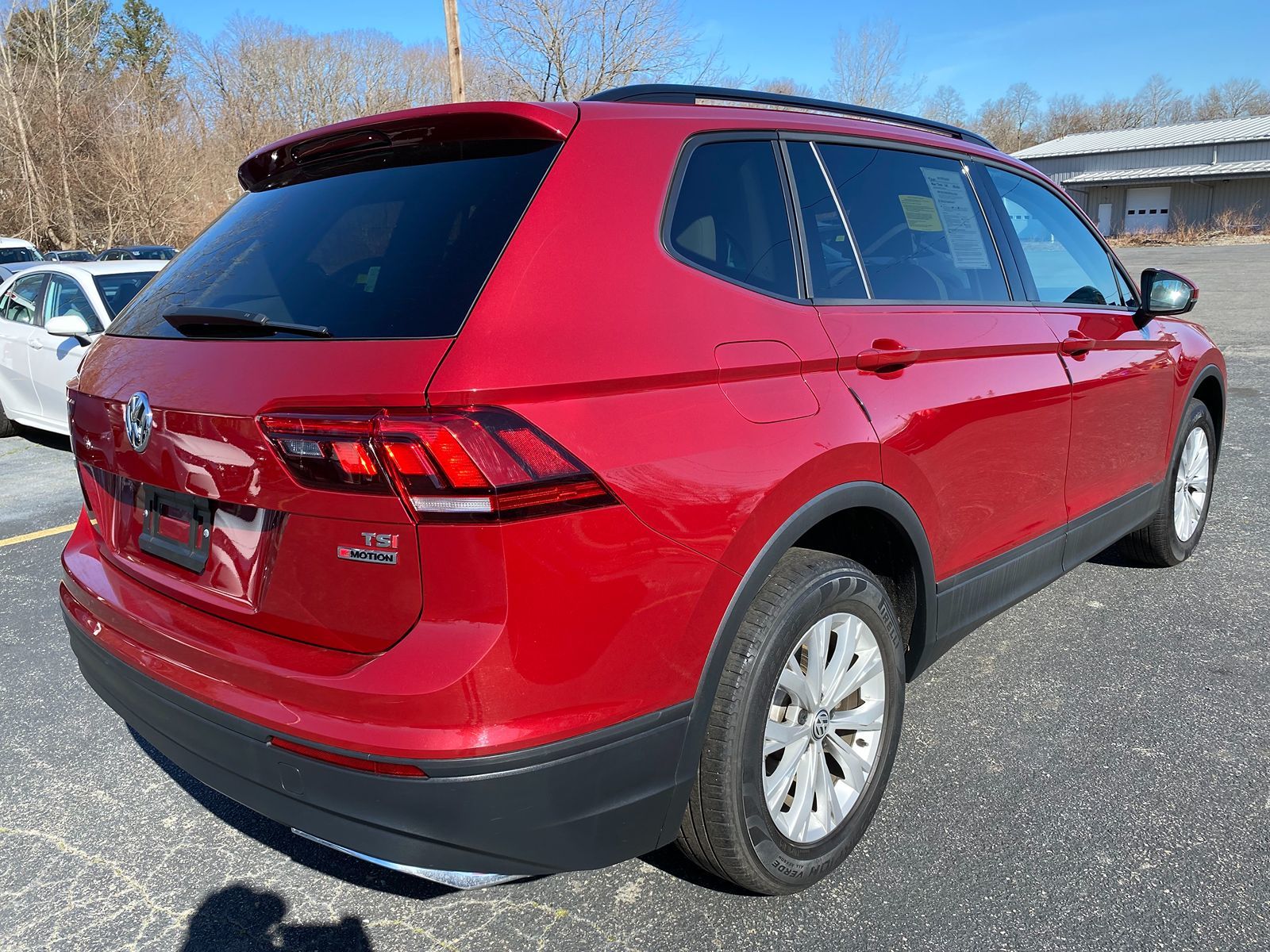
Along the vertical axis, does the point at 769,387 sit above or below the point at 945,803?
above

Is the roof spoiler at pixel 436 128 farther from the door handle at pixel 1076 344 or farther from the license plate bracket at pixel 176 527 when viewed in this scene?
the door handle at pixel 1076 344

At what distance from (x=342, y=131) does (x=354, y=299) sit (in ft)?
1.88

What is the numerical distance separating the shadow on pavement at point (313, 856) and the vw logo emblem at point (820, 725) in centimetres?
101

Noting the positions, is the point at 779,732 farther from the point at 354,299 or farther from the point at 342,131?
the point at 342,131

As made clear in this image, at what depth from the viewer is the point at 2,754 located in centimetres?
307

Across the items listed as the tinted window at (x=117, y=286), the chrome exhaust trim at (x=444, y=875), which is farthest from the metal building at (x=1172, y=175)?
the chrome exhaust trim at (x=444, y=875)

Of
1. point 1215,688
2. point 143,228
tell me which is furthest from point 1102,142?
point 1215,688

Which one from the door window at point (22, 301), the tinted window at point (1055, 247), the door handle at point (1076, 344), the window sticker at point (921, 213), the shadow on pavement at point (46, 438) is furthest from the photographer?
the shadow on pavement at point (46, 438)

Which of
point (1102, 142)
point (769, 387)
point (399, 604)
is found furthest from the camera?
point (1102, 142)

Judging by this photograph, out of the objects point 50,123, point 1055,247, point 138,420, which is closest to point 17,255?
point 50,123

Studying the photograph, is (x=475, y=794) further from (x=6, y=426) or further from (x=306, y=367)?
(x=6, y=426)

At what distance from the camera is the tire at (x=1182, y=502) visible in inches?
168

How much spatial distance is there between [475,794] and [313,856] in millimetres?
1100

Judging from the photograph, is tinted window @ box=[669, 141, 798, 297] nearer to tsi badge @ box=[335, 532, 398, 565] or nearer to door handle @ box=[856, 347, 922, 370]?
door handle @ box=[856, 347, 922, 370]
